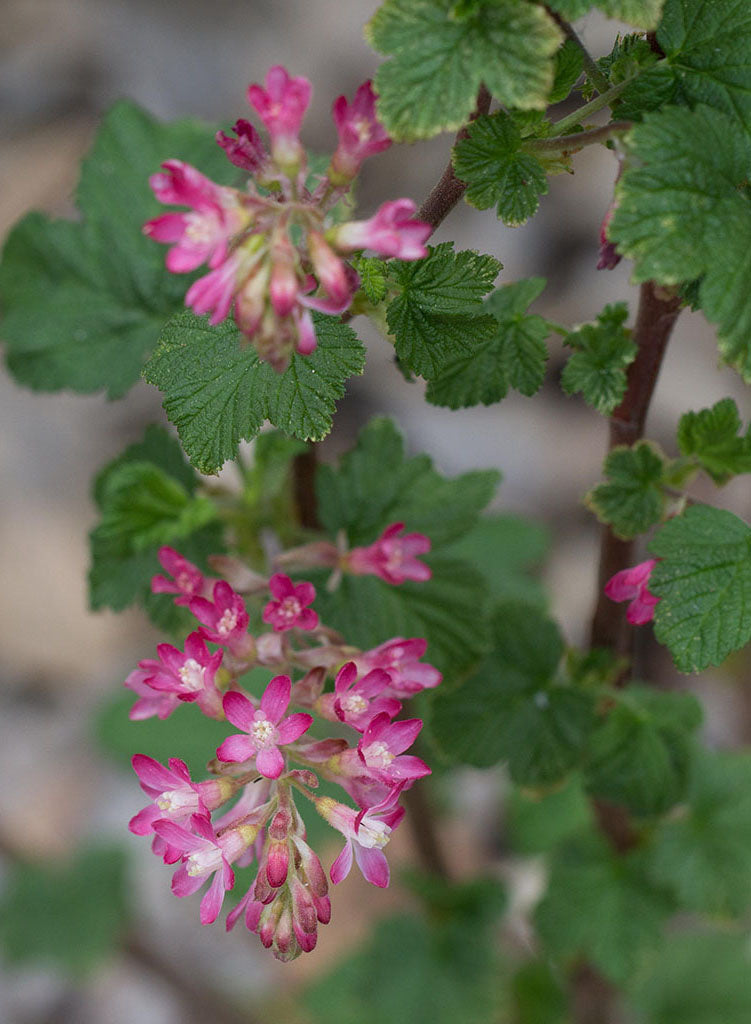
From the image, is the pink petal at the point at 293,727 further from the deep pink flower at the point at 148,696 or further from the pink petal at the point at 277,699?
the deep pink flower at the point at 148,696

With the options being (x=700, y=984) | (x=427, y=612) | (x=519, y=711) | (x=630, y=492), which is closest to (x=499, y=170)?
(x=630, y=492)

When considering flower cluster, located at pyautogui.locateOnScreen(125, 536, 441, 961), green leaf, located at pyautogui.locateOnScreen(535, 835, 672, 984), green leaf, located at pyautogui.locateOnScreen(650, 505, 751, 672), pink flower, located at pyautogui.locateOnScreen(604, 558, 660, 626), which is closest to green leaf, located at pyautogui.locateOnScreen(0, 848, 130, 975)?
green leaf, located at pyautogui.locateOnScreen(535, 835, 672, 984)

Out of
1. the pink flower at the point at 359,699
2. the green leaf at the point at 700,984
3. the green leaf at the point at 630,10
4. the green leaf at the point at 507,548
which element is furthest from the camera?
the green leaf at the point at 700,984

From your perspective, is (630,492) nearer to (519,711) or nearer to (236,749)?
(519,711)

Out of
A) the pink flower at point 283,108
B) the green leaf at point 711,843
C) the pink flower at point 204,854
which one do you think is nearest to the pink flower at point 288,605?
the pink flower at point 204,854

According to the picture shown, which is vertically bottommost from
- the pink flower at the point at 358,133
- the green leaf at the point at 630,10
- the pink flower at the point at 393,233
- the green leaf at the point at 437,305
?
the green leaf at the point at 437,305

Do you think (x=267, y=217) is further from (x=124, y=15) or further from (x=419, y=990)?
(x=124, y=15)
